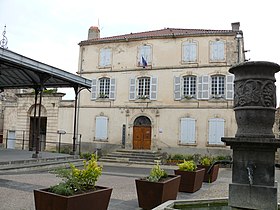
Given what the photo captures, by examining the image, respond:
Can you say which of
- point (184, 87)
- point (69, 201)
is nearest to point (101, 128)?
point (184, 87)

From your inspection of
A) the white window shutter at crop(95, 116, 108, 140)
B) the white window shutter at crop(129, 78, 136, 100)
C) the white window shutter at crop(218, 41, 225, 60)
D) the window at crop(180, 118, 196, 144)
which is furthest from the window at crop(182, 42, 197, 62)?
the white window shutter at crop(95, 116, 108, 140)

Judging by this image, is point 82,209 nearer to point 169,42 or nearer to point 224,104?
point 224,104

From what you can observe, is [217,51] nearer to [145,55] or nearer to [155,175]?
[145,55]

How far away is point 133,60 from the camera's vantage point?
64.6 feet

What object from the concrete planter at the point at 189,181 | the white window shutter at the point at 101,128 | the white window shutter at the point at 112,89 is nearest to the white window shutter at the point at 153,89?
the white window shutter at the point at 112,89

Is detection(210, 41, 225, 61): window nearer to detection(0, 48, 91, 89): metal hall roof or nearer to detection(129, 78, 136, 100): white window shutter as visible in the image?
detection(129, 78, 136, 100): white window shutter

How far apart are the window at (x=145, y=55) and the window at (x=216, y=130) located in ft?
18.5

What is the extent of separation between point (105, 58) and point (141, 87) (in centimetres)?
344

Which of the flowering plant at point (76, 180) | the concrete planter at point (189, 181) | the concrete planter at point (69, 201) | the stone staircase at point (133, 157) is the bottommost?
the stone staircase at point (133, 157)

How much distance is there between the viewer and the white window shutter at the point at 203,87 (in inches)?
698

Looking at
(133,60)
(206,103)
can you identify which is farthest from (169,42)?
(206,103)

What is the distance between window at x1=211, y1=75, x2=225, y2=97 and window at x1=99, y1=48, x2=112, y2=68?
23.6 ft

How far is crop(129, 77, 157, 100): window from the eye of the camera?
62.3ft

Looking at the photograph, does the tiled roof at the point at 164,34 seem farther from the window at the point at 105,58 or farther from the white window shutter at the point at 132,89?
the white window shutter at the point at 132,89
